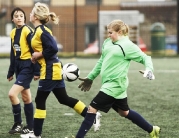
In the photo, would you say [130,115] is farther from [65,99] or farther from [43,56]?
[43,56]

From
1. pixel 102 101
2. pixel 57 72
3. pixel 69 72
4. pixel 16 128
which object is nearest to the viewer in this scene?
pixel 102 101

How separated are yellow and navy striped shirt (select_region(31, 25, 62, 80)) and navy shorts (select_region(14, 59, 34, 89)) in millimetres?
559

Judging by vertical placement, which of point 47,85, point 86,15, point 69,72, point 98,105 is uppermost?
point 69,72

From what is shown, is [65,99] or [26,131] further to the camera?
[26,131]

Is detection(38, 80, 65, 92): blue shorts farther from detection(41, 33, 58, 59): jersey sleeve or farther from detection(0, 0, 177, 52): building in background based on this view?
detection(0, 0, 177, 52): building in background

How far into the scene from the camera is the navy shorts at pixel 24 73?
7082mm

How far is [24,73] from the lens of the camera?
709 cm

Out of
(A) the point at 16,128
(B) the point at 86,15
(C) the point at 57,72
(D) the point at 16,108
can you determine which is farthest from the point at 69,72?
(B) the point at 86,15

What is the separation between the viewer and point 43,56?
648cm

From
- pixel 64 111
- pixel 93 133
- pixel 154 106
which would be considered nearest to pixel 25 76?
pixel 93 133

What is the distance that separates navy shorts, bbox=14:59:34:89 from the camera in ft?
23.2

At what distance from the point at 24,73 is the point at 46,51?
0.75 meters

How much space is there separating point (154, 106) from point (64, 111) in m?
1.61

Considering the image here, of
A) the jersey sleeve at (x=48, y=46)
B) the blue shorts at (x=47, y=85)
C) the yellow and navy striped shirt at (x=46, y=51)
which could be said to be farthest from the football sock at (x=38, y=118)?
the jersey sleeve at (x=48, y=46)
